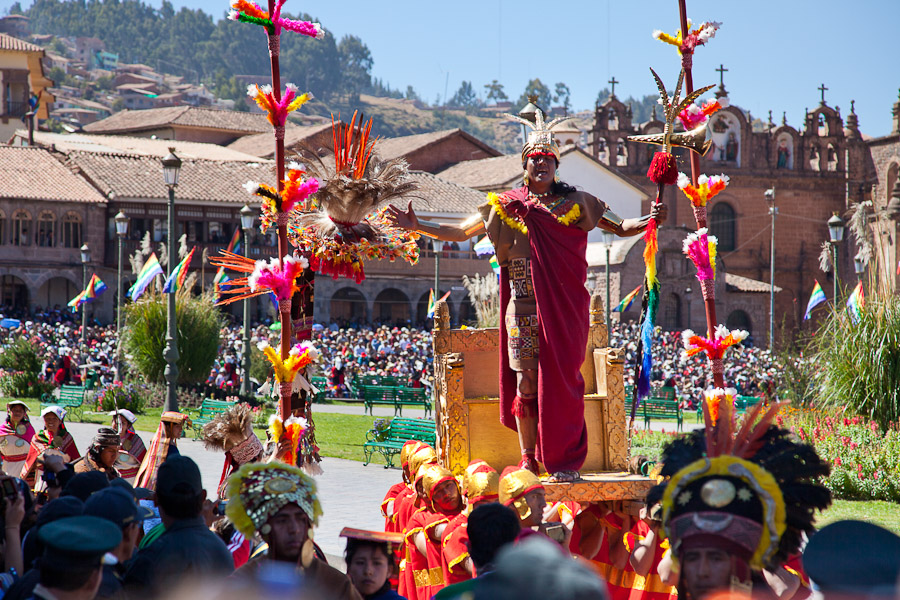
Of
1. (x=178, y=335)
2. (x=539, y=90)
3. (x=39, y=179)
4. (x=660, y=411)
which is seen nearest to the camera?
(x=660, y=411)

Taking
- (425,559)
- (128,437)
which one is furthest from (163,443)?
(425,559)

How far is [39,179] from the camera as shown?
153ft

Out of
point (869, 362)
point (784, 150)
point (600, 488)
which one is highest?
point (784, 150)

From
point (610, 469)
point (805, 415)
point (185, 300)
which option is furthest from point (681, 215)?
point (610, 469)

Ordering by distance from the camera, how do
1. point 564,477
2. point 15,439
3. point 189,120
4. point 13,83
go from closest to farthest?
point 564,477 → point 15,439 → point 13,83 → point 189,120

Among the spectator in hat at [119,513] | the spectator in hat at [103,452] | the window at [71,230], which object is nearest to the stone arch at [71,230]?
the window at [71,230]

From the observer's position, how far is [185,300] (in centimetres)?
2594

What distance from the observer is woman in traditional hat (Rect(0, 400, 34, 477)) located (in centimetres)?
1011

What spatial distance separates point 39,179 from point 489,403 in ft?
144

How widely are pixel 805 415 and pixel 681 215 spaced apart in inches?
1860

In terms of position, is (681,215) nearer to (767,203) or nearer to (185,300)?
Result: (767,203)

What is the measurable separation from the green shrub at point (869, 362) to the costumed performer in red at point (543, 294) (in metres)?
8.99

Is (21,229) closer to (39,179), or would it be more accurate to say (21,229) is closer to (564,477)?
(39,179)

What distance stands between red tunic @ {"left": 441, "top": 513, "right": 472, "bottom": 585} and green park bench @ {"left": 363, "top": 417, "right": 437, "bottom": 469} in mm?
11597
